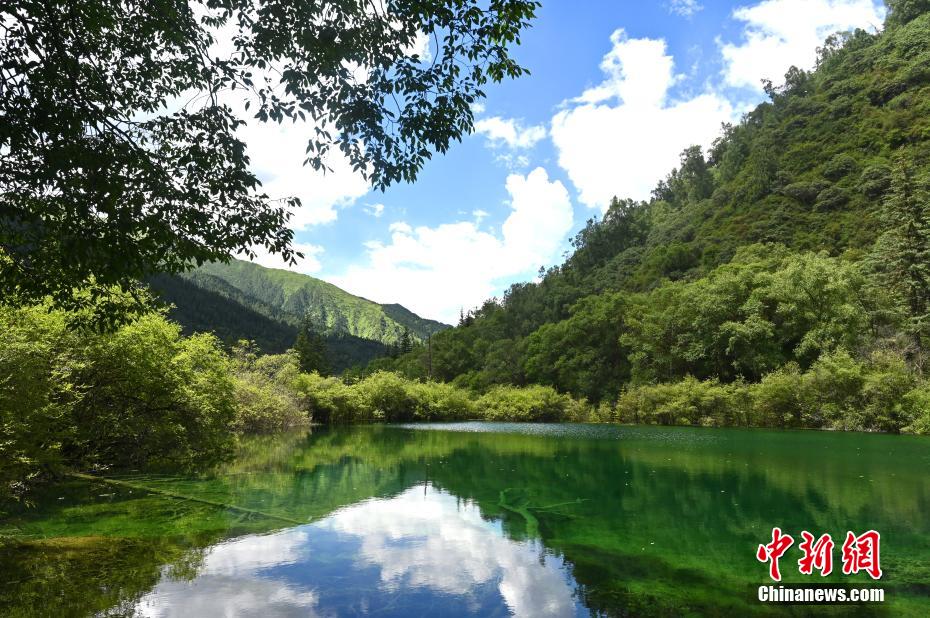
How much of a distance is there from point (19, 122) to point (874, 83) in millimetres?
97652

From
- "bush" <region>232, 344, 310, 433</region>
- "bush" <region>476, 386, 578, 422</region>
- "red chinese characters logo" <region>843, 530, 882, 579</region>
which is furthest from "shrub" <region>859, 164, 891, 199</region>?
"bush" <region>232, 344, 310, 433</region>

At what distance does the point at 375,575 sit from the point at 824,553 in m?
Result: 6.76

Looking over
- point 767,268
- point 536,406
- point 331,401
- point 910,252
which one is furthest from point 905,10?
point 331,401

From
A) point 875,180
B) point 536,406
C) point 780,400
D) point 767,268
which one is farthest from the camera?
point 875,180

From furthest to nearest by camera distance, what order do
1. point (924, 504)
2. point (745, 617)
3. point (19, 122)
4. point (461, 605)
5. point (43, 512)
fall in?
1. point (924, 504)
2. point (43, 512)
3. point (461, 605)
4. point (745, 617)
5. point (19, 122)

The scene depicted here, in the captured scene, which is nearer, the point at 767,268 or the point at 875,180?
the point at 767,268

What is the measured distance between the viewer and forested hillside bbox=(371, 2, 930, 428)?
37.6m

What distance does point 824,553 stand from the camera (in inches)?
306

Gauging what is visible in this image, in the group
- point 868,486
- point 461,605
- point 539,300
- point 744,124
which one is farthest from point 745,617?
point 744,124

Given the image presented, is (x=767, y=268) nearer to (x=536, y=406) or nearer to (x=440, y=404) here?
(x=536, y=406)

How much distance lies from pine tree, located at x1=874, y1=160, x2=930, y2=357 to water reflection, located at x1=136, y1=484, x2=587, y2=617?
38340 mm

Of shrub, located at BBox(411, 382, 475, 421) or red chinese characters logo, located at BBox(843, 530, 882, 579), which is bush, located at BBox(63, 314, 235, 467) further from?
shrub, located at BBox(411, 382, 475, 421)

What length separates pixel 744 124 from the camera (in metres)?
104

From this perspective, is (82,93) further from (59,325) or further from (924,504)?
(924,504)
